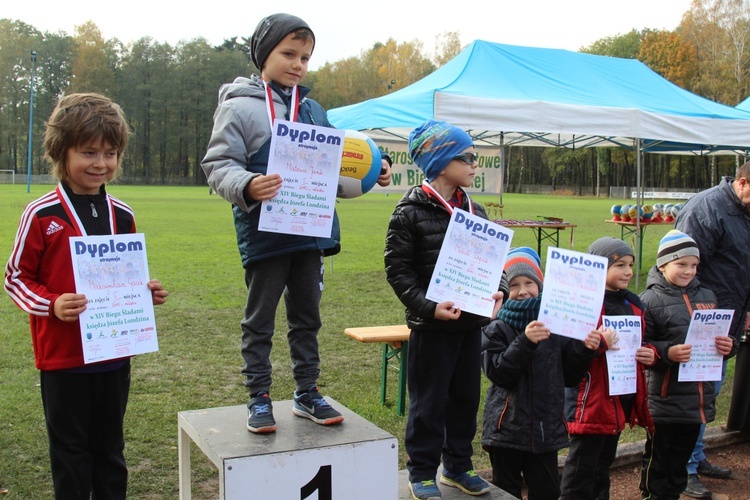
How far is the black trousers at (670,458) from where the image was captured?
13.2 ft

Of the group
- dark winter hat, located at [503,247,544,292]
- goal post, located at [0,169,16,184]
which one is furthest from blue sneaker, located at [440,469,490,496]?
goal post, located at [0,169,16,184]

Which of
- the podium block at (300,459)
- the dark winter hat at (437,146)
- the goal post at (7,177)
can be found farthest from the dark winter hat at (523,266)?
the goal post at (7,177)

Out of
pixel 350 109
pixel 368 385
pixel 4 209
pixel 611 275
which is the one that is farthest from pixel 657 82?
pixel 4 209

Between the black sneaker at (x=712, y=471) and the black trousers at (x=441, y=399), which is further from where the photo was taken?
the black sneaker at (x=712, y=471)

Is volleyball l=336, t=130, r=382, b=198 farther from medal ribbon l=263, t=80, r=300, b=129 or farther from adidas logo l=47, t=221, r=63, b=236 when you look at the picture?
adidas logo l=47, t=221, r=63, b=236

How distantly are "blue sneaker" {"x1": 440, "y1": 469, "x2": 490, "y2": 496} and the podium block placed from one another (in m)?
0.29

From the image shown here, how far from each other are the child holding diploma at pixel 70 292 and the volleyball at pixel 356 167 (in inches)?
39.9

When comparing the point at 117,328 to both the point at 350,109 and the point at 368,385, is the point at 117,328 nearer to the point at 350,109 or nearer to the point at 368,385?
the point at 368,385

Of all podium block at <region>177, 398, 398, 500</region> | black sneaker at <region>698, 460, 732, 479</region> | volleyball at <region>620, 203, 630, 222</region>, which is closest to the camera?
podium block at <region>177, 398, 398, 500</region>

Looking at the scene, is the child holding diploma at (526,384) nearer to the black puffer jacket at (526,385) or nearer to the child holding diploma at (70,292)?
the black puffer jacket at (526,385)

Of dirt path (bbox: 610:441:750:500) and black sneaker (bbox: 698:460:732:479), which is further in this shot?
black sneaker (bbox: 698:460:732:479)

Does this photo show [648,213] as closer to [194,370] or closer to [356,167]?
[194,370]

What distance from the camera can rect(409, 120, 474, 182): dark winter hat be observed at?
10.4ft

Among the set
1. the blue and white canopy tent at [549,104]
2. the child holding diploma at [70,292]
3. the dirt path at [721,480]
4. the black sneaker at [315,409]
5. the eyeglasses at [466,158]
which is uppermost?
the blue and white canopy tent at [549,104]
